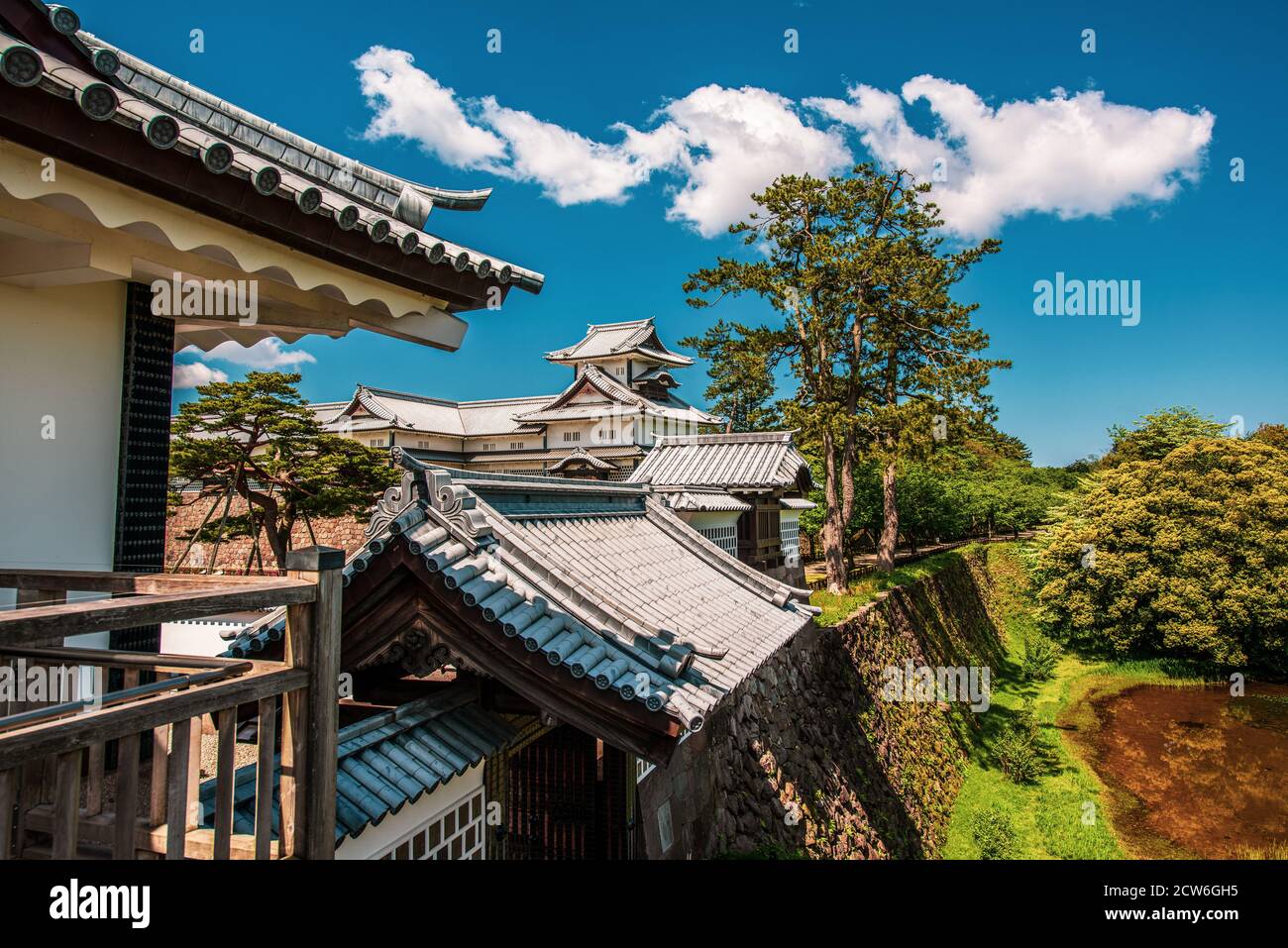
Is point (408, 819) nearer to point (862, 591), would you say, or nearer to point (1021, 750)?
point (1021, 750)

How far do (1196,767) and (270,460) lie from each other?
26098 mm

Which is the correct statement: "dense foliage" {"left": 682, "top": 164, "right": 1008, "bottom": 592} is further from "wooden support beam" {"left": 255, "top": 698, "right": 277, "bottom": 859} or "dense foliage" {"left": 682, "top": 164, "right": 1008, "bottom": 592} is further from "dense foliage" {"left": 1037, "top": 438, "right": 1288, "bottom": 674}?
"wooden support beam" {"left": 255, "top": 698, "right": 277, "bottom": 859}

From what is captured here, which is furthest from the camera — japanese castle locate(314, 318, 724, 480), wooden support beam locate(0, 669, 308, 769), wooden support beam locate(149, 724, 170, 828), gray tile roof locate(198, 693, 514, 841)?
japanese castle locate(314, 318, 724, 480)

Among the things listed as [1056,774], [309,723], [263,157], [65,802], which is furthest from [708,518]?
[65,802]

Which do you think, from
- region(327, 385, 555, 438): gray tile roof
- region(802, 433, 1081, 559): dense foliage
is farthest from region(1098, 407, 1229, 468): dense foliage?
region(327, 385, 555, 438): gray tile roof

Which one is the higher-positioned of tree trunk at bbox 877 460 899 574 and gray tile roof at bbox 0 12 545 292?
gray tile roof at bbox 0 12 545 292

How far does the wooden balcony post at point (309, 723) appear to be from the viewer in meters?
3.12

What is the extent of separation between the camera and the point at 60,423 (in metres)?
4.14

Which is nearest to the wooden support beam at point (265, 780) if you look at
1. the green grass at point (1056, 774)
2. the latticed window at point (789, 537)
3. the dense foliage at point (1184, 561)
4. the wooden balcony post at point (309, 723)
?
the wooden balcony post at point (309, 723)

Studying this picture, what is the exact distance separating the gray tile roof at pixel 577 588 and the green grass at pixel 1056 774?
Answer: 864cm

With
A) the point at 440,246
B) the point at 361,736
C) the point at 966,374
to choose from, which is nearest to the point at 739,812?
the point at 361,736

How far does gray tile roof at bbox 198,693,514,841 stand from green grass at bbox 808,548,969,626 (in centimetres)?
1115

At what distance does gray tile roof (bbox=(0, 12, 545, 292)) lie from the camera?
2812mm
